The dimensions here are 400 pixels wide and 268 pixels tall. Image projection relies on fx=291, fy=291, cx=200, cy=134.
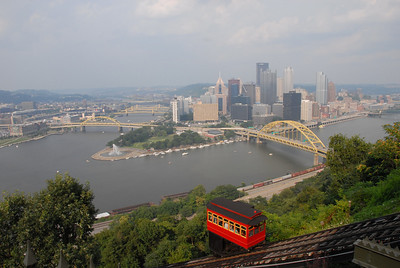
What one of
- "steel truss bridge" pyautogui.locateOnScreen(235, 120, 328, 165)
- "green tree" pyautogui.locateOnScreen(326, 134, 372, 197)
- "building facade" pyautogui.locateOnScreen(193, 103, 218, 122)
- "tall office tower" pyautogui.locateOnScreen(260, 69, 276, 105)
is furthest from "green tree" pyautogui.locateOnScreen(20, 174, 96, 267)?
"tall office tower" pyautogui.locateOnScreen(260, 69, 276, 105)

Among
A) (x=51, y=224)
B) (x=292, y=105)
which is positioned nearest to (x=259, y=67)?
(x=292, y=105)

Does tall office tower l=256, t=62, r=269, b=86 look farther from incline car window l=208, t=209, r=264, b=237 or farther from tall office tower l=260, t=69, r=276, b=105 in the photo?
incline car window l=208, t=209, r=264, b=237

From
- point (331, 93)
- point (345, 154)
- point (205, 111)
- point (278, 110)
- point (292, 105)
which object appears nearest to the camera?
point (345, 154)

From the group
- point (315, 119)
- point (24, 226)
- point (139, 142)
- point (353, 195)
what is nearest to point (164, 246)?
point (24, 226)

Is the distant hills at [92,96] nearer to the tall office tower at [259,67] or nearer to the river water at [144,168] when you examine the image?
the tall office tower at [259,67]

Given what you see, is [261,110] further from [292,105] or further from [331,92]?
[331,92]

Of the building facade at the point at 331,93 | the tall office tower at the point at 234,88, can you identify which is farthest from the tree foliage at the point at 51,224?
the building facade at the point at 331,93

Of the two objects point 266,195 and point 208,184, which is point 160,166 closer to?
point 208,184
